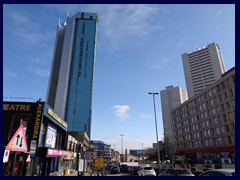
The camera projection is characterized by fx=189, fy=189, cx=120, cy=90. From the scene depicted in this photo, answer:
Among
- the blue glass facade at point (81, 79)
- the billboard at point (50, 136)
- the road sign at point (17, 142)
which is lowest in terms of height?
the road sign at point (17, 142)

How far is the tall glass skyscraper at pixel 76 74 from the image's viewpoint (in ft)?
338

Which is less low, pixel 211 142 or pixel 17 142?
pixel 211 142

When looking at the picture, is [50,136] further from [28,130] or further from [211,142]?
[211,142]

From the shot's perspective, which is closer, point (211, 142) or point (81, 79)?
point (211, 142)

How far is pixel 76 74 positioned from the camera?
110375mm

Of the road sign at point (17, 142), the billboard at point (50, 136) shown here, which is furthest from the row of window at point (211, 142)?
the road sign at point (17, 142)

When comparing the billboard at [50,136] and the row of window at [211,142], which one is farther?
the row of window at [211,142]

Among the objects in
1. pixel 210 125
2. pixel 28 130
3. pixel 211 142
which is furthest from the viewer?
pixel 210 125

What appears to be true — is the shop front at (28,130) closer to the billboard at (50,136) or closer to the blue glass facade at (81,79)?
the billboard at (50,136)

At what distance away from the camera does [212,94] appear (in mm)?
56062

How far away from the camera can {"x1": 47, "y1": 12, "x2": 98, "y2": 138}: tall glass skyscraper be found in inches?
4058

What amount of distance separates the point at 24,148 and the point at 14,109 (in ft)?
57.1

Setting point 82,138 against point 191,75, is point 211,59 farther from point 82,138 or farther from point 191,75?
point 82,138

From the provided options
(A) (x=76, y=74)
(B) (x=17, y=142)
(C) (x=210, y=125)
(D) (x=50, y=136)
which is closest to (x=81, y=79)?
A: (A) (x=76, y=74)
